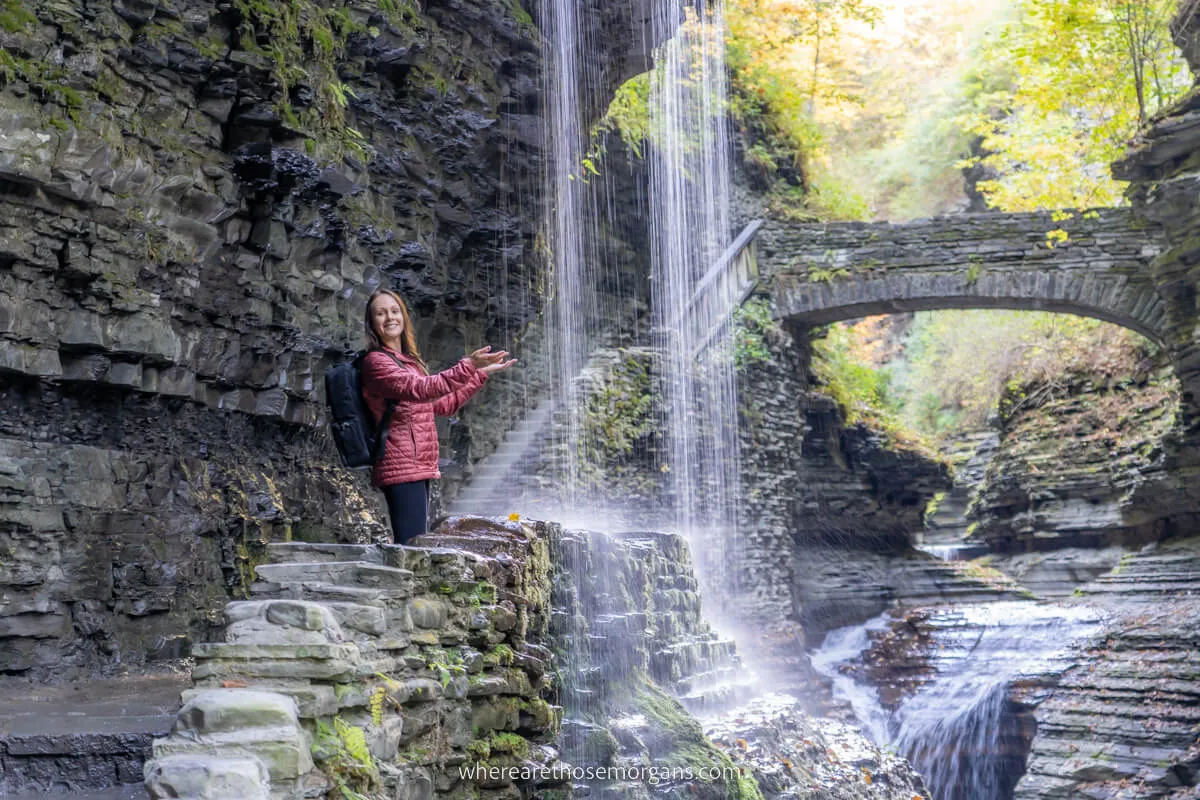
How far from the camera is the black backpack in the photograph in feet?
15.5

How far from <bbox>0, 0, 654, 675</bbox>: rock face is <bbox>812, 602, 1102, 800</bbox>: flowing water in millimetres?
8402

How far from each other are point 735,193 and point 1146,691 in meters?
9.82

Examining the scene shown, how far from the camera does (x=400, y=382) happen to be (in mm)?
4758

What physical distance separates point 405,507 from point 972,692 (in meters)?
12.0

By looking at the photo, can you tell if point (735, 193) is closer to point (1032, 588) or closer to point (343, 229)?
point (1032, 588)

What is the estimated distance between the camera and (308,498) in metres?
8.23

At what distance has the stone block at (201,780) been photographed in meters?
2.94

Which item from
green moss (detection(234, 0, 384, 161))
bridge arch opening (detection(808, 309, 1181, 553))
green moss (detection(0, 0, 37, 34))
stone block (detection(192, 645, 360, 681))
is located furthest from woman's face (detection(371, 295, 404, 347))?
bridge arch opening (detection(808, 309, 1181, 553))

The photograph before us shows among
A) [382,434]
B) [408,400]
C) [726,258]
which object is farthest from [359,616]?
[726,258]

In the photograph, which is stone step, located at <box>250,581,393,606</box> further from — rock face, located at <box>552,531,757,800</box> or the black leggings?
rock face, located at <box>552,531,757,800</box>

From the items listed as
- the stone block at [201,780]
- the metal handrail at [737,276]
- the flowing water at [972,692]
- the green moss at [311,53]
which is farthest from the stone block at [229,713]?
the metal handrail at [737,276]

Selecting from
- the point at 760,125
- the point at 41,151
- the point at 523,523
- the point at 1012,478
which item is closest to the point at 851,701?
the point at 1012,478

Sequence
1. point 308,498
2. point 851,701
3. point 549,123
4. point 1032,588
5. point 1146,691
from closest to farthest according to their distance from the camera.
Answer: point 308,498 < point 549,123 < point 1146,691 < point 851,701 < point 1032,588

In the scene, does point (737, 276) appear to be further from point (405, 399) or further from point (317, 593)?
point (317, 593)
